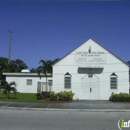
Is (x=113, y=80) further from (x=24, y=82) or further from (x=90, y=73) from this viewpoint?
(x=24, y=82)

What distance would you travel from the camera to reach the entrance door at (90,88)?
24.2 metres

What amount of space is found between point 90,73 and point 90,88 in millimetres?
1590

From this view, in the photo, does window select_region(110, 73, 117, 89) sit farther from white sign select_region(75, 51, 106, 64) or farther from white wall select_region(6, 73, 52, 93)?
white wall select_region(6, 73, 52, 93)

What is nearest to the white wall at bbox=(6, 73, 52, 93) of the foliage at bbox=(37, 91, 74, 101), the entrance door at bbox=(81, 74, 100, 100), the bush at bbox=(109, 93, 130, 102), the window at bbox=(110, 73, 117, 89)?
Result: the entrance door at bbox=(81, 74, 100, 100)

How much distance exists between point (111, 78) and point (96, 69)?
183 centimetres

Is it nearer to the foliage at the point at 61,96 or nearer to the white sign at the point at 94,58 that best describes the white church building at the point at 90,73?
the white sign at the point at 94,58

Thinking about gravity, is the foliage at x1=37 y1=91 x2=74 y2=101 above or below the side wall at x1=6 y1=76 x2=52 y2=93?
below

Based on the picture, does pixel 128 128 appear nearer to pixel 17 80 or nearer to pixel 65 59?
pixel 65 59

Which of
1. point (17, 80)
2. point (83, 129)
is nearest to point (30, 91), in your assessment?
point (17, 80)

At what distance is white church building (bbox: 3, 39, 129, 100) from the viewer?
78.9 ft

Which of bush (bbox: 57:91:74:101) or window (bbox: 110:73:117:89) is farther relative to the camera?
window (bbox: 110:73:117:89)

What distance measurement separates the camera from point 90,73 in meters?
24.4

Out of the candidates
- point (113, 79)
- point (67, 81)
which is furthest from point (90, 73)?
point (67, 81)

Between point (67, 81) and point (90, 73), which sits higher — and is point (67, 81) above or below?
below
